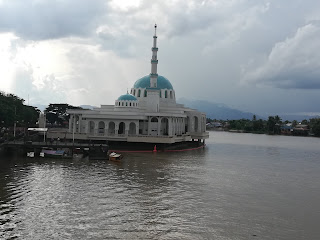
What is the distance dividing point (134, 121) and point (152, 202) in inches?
1539

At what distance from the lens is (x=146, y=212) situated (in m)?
23.6

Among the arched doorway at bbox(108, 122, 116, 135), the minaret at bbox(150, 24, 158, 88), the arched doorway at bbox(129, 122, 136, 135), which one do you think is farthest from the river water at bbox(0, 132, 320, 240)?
the minaret at bbox(150, 24, 158, 88)

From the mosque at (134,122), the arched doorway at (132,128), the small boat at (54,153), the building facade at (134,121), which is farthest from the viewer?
the arched doorway at (132,128)

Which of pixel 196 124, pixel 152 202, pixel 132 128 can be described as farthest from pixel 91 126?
pixel 152 202

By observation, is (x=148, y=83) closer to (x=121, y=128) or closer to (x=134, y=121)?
(x=121, y=128)

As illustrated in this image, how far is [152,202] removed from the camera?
26.2m

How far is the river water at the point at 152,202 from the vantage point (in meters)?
20.2

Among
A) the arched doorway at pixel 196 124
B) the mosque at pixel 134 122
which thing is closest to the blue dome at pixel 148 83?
the mosque at pixel 134 122

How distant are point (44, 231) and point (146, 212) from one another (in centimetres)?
675

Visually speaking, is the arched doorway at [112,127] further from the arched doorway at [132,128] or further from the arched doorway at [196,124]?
the arched doorway at [196,124]

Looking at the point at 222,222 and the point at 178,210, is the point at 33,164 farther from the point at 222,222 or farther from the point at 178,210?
the point at 222,222

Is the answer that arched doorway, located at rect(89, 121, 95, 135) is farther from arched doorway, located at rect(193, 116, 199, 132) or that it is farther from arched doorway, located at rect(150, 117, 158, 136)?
arched doorway, located at rect(193, 116, 199, 132)

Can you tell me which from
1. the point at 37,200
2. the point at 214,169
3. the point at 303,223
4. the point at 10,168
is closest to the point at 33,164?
the point at 10,168

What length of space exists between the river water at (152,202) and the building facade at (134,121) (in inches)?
730
